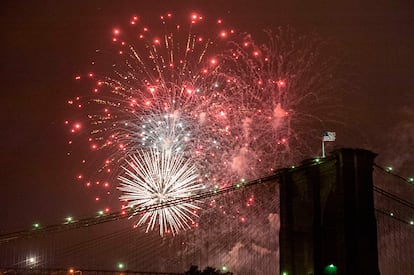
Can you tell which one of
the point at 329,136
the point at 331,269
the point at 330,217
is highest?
the point at 329,136

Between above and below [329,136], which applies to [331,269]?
below

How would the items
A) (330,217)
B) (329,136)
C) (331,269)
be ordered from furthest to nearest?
(329,136), (330,217), (331,269)

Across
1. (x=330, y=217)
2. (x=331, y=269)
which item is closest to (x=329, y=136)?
(x=330, y=217)

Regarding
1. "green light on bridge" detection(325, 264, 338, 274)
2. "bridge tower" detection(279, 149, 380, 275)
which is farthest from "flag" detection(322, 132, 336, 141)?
"green light on bridge" detection(325, 264, 338, 274)

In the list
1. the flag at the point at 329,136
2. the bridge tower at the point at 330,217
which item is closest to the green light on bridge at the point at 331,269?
the bridge tower at the point at 330,217

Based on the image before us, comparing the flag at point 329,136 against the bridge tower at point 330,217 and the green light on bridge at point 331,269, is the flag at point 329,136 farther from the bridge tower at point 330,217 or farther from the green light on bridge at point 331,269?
the green light on bridge at point 331,269

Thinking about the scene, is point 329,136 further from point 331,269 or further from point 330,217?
point 331,269

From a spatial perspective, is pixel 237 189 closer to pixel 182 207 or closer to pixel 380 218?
pixel 182 207

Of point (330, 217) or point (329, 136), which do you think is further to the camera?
point (329, 136)
